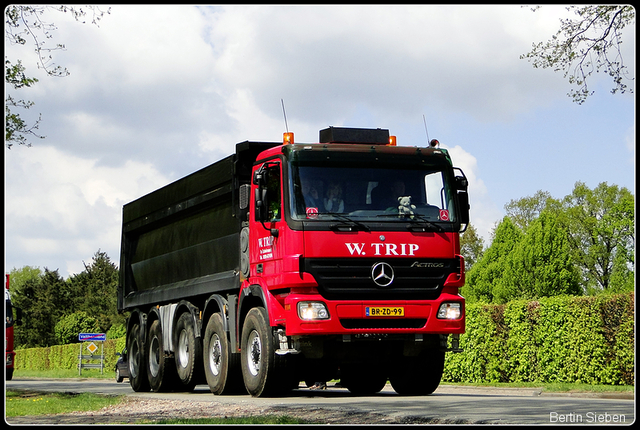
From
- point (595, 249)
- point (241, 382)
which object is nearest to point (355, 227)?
point (241, 382)

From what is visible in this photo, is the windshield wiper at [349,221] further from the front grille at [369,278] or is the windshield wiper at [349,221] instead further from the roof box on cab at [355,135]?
the roof box on cab at [355,135]

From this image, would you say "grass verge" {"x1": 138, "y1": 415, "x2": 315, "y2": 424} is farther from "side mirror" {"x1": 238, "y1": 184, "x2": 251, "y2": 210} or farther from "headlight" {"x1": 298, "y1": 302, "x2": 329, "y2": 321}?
"side mirror" {"x1": 238, "y1": 184, "x2": 251, "y2": 210}

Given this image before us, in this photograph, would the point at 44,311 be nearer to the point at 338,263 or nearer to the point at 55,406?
the point at 55,406

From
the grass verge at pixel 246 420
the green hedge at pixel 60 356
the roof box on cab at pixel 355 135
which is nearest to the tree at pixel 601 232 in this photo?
the green hedge at pixel 60 356

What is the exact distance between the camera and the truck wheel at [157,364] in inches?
713

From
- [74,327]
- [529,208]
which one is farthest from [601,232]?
[74,327]

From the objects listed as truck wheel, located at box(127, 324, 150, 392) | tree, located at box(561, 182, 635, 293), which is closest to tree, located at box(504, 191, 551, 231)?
tree, located at box(561, 182, 635, 293)

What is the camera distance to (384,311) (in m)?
13.1

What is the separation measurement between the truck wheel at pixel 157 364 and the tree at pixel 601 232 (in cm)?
4690

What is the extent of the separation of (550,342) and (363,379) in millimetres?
9505

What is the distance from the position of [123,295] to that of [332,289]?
960cm

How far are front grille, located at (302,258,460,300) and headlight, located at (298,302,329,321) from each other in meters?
0.18

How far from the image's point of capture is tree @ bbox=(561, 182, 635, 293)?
63.0 metres

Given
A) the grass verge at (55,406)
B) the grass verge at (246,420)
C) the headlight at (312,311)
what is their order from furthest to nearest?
the headlight at (312,311)
the grass verge at (55,406)
the grass verge at (246,420)
